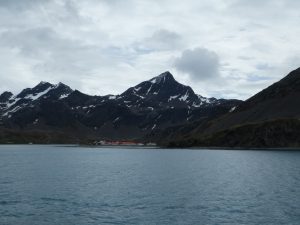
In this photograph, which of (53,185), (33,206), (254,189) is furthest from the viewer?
(53,185)

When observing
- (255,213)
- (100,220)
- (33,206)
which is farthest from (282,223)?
(33,206)

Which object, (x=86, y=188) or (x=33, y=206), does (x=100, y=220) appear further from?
(x=86, y=188)

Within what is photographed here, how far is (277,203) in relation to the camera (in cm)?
7756

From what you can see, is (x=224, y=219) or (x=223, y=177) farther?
(x=223, y=177)

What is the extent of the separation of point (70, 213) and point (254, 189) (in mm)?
45956

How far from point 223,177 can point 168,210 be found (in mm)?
56086

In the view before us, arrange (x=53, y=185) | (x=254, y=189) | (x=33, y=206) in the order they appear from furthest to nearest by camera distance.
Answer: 1. (x=53, y=185)
2. (x=254, y=189)
3. (x=33, y=206)

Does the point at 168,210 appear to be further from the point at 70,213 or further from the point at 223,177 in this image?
the point at 223,177

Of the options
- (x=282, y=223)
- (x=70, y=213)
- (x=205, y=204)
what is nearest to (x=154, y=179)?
(x=205, y=204)

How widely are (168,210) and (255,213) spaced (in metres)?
13.7

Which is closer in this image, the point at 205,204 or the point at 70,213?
the point at 70,213

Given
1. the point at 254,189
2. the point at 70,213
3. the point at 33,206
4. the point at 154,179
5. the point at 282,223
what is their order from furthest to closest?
the point at 154,179 < the point at 254,189 < the point at 33,206 < the point at 70,213 < the point at 282,223

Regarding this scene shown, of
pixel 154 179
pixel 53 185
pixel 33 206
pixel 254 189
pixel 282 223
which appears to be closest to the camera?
pixel 282 223

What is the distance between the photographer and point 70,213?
67.9 metres
